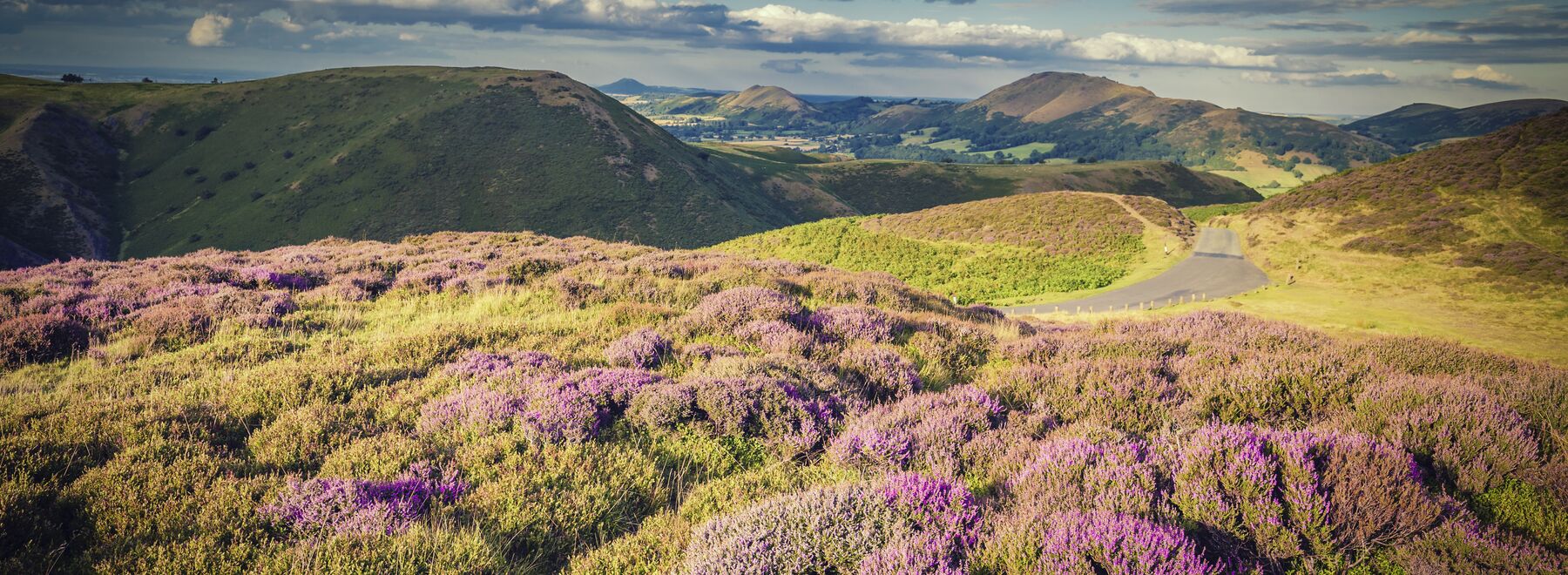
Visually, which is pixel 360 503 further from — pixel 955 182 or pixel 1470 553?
pixel 955 182

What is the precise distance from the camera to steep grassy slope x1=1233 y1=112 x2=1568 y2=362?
32312 millimetres

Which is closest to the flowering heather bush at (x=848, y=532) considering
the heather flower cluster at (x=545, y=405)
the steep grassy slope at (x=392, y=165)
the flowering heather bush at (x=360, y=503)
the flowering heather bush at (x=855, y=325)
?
the flowering heather bush at (x=360, y=503)

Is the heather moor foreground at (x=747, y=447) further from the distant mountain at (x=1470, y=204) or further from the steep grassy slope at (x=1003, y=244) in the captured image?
the distant mountain at (x=1470, y=204)

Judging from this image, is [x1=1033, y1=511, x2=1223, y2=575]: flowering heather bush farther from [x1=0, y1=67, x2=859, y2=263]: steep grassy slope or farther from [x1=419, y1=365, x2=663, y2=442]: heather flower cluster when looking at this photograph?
[x1=0, y1=67, x2=859, y2=263]: steep grassy slope

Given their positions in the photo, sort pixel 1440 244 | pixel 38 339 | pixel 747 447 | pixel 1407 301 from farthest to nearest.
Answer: pixel 1440 244, pixel 1407 301, pixel 38 339, pixel 747 447

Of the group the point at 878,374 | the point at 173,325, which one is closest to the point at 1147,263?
the point at 878,374

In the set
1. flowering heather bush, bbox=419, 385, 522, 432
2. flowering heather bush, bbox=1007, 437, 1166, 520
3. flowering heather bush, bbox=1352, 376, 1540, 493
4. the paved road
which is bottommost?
the paved road

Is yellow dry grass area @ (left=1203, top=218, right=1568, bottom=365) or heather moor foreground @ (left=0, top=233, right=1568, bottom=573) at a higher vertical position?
heather moor foreground @ (left=0, top=233, right=1568, bottom=573)

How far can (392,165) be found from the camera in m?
99.6

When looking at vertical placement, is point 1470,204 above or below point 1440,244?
above

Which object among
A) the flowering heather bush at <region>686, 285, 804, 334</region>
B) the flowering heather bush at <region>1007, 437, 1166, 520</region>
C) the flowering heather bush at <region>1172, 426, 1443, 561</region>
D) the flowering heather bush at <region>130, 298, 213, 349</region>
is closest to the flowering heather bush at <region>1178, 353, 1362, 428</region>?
the flowering heather bush at <region>1172, 426, 1443, 561</region>

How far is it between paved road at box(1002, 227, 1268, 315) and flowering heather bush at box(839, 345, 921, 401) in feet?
91.0

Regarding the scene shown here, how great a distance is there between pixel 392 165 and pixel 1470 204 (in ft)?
434

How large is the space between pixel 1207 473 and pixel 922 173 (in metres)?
161
